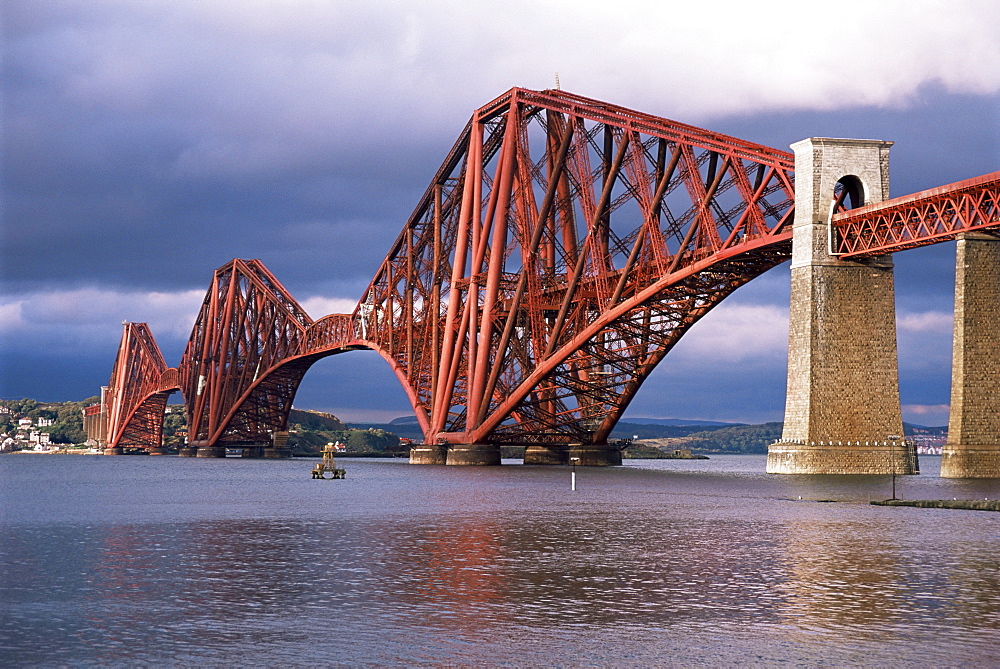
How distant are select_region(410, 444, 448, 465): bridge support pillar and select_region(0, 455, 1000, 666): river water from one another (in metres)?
53.5

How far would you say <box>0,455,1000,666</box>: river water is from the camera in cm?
1714

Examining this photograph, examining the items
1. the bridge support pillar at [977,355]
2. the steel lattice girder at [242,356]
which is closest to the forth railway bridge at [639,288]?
the bridge support pillar at [977,355]

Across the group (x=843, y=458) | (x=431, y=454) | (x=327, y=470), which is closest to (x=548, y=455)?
(x=431, y=454)

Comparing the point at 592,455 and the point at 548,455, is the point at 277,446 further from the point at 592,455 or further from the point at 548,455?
the point at 592,455

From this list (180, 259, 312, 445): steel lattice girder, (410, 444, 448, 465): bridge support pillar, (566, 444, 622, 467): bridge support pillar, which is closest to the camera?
(566, 444, 622, 467): bridge support pillar

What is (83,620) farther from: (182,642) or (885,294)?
(885,294)

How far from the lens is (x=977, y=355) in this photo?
177 feet

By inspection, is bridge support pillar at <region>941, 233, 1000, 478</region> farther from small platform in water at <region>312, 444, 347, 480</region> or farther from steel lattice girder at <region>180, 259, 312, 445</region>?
steel lattice girder at <region>180, 259, 312, 445</region>

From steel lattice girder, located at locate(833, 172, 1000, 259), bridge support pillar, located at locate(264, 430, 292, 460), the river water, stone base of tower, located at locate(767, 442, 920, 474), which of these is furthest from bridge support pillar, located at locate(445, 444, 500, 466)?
bridge support pillar, located at locate(264, 430, 292, 460)

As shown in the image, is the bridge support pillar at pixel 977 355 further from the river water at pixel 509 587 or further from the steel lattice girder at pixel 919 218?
the river water at pixel 509 587

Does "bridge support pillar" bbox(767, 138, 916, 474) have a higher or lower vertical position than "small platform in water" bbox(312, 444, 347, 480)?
higher

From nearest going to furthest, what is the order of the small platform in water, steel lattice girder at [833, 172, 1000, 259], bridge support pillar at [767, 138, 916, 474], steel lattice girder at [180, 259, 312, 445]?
steel lattice girder at [833, 172, 1000, 259]
bridge support pillar at [767, 138, 916, 474]
the small platform in water
steel lattice girder at [180, 259, 312, 445]

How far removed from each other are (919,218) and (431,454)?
52.9m

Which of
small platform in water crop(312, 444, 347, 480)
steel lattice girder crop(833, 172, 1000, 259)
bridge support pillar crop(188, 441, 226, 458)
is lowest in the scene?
bridge support pillar crop(188, 441, 226, 458)
